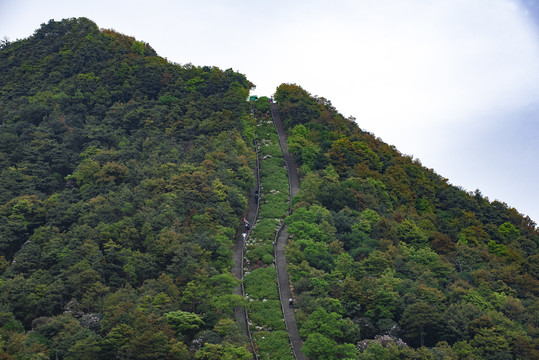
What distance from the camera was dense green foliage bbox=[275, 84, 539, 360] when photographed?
44375 mm

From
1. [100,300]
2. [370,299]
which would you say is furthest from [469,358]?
[100,300]

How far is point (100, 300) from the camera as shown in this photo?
1810 inches

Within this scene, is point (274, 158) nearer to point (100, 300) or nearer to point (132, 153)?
point (132, 153)

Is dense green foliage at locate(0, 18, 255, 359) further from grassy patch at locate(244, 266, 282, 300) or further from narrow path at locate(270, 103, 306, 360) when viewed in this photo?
narrow path at locate(270, 103, 306, 360)

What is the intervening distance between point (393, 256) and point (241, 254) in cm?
1381

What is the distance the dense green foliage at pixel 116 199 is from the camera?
41.7 m

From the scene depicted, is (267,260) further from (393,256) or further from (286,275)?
(393,256)

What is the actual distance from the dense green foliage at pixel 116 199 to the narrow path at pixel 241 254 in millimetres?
1478

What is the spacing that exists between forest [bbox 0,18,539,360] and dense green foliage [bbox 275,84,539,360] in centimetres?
18

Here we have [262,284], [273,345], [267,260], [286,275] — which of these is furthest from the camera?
[267,260]

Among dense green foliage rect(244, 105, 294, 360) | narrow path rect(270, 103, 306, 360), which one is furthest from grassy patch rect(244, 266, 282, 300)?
narrow path rect(270, 103, 306, 360)

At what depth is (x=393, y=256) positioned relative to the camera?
186ft

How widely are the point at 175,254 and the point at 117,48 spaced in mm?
53137

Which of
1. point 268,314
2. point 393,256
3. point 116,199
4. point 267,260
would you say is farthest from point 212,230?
point 393,256
